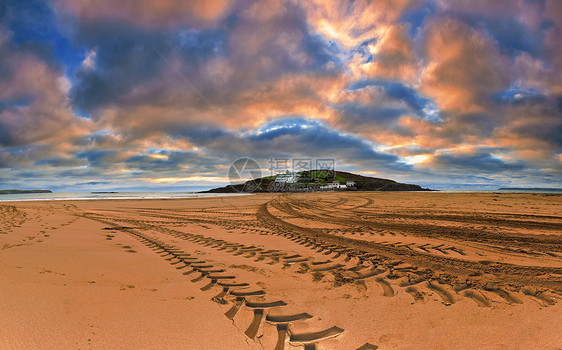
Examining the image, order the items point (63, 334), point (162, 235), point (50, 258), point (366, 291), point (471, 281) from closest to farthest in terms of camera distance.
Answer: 1. point (63, 334)
2. point (366, 291)
3. point (471, 281)
4. point (50, 258)
5. point (162, 235)

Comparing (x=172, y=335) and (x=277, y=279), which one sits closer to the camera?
(x=172, y=335)

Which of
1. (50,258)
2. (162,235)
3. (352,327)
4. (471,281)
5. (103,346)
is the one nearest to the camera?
(103,346)

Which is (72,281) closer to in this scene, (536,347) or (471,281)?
(536,347)

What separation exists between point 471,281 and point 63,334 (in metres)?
6.02

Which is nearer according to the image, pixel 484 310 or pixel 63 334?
pixel 63 334

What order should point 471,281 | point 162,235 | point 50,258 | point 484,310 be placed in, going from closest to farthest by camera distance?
point 484,310 → point 471,281 → point 50,258 → point 162,235

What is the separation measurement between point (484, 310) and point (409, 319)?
1.14 meters

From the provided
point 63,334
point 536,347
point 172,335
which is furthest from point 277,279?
point 536,347

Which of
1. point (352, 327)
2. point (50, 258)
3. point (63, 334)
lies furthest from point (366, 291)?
point (50, 258)

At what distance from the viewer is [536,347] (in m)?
2.54

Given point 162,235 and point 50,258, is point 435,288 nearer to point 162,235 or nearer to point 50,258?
point 50,258

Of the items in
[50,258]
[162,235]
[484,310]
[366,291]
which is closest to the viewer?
[484,310]

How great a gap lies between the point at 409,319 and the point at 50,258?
23.8 feet

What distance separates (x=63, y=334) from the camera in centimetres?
265
